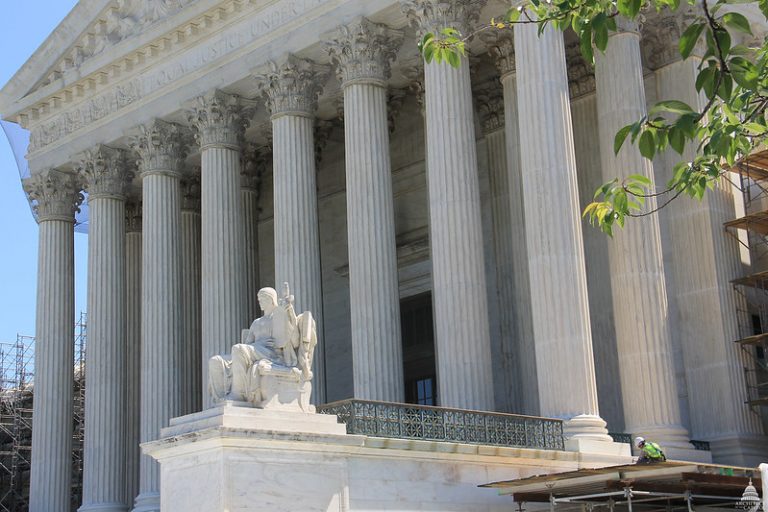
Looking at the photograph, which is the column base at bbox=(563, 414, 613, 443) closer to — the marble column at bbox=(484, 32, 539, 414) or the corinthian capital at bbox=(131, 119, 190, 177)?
the marble column at bbox=(484, 32, 539, 414)

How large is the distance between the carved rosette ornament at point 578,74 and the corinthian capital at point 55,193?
20154 millimetres

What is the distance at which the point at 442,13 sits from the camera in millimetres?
37219

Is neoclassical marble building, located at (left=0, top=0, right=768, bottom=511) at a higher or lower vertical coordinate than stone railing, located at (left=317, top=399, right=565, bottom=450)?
higher

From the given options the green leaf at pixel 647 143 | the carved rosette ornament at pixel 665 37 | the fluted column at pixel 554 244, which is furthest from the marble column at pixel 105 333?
the green leaf at pixel 647 143

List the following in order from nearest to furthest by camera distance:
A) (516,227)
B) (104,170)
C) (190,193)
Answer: (516,227) < (104,170) < (190,193)

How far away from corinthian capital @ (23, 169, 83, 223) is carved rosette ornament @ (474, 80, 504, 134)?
16.6 meters

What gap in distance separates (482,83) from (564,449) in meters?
17.7

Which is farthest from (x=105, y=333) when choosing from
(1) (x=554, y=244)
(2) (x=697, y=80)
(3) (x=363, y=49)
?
(2) (x=697, y=80)

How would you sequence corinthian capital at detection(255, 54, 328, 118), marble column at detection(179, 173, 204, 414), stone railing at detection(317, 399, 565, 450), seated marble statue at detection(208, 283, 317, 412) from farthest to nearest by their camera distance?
marble column at detection(179, 173, 204, 414) < corinthian capital at detection(255, 54, 328, 118) < stone railing at detection(317, 399, 565, 450) < seated marble statue at detection(208, 283, 317, 412)

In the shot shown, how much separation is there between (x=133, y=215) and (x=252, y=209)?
5.60 meters

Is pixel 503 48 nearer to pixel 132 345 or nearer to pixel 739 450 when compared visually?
pixel 739 450

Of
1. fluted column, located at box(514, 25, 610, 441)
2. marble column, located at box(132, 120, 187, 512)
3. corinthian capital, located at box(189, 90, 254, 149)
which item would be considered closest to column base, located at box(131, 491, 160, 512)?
marble column, located at box(132, 120, 187, 512)

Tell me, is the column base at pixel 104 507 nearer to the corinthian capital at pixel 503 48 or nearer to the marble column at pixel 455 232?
the marble column at pixel 455 232

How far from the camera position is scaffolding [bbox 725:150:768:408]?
37.3 m
